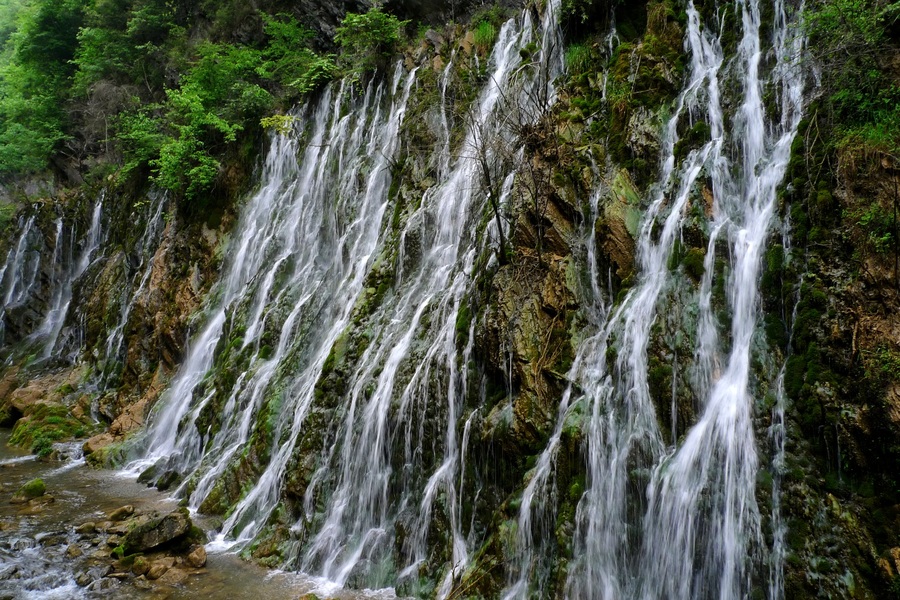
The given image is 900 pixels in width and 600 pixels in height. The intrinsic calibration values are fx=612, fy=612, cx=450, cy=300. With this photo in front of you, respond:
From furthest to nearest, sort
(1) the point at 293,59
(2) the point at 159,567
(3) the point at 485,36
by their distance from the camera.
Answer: (1) the point at 293,59
(3) the point at 485,36
(2) the point at 159,567

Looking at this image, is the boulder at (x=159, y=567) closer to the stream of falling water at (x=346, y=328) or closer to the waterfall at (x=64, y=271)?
the stream of falling water at (x=346, y=328)

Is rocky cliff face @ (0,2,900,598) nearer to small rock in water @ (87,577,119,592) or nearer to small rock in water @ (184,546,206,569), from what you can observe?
small rock in water @ (184,546,206,569)

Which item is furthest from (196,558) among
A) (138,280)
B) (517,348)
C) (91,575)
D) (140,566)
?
(138,280)

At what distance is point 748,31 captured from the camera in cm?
790

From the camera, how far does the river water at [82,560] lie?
23.5 feet

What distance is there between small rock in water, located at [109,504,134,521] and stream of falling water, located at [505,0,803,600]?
673cm

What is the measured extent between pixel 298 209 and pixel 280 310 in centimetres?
319

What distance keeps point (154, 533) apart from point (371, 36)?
38.8 feet

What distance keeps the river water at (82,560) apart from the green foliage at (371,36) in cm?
1092

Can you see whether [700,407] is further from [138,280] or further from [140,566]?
[138,280]

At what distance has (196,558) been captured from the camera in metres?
7.91

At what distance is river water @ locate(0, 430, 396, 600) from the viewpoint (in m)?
7.17

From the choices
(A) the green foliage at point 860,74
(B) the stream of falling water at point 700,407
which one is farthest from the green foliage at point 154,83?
(A) the green foliage at point 860,74

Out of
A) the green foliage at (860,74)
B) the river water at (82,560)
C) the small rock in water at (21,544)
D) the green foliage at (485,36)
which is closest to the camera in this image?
the green foliage at (860,74)
